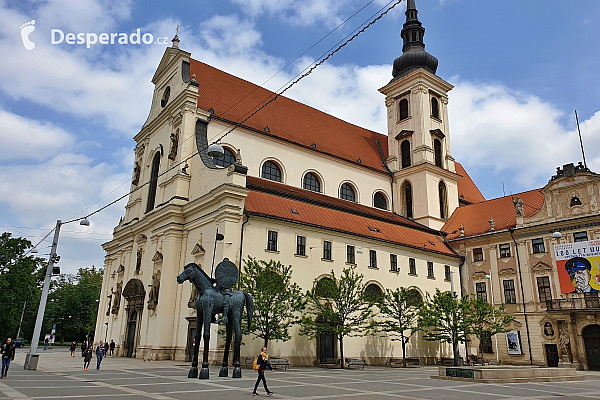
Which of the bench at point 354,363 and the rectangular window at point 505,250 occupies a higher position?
the rectangular window at point 505,250

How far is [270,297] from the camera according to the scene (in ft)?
77.7

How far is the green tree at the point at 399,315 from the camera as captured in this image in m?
29.3

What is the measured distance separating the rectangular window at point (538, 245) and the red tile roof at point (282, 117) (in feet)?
46.3

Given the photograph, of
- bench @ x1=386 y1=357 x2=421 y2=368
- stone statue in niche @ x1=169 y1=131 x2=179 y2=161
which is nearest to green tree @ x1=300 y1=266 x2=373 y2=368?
bench @ x1=386 y1=357 x2=421 y2=368

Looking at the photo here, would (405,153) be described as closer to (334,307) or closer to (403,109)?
(403,109)

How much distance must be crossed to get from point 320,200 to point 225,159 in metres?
7.07

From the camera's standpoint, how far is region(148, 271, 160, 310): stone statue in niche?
28.8 metres

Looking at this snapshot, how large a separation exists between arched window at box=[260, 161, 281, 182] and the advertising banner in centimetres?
1992

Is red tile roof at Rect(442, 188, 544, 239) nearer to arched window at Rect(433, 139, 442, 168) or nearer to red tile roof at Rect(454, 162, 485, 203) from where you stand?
arched window at Rect(433, 139, 442, 168)

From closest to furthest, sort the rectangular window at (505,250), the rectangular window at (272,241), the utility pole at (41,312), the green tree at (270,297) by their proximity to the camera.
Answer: the utility pole at (41,312) < the green tree at (270,297) < the rectangular window at (272,241) < the rectangular window at (505,250)

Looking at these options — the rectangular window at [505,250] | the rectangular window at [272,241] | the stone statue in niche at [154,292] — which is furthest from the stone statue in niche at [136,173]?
the rectangular window at [505,250]

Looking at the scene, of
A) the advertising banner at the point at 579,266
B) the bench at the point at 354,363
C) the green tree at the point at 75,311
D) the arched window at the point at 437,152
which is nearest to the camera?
the bench at the point at 354,363

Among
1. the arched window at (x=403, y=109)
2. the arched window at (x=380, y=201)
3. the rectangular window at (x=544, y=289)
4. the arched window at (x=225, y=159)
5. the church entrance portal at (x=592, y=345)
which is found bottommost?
the church entrance portal at (x=592, y=345)

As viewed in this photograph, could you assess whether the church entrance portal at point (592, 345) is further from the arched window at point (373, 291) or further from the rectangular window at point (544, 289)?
the arched window at point (373, 291)
